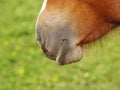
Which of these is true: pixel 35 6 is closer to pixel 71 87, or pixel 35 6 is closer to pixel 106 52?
pixel 106 52

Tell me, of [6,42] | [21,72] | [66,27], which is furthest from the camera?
[6,42]

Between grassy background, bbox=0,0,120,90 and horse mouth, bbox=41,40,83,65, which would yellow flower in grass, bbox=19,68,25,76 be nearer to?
grassy background, bbox=0,0,120,90

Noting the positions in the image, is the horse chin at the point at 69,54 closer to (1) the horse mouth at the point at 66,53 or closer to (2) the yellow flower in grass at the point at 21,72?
(1) the horse mouth at the point at 66,53

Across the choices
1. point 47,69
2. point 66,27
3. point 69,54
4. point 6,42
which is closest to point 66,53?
point 69,54

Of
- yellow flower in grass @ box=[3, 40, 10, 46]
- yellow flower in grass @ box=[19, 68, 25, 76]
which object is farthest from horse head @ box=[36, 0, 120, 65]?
yellow flower in grass @ box=[3, 40, 10, 46]

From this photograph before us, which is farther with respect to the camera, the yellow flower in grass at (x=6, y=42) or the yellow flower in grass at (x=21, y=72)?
the yellow flower in grass at (x=6, y=42)

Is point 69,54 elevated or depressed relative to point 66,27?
depressed

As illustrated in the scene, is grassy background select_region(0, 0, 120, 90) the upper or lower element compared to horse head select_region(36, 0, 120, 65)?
lower

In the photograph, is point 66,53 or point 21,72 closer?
point 66,53

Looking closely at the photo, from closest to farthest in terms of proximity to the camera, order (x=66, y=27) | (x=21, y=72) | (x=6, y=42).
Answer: (x=66, y=27)
(x=21, y=72)
(x=6, y=42)

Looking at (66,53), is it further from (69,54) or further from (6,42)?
(6,42)

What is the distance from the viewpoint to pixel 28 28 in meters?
5.25

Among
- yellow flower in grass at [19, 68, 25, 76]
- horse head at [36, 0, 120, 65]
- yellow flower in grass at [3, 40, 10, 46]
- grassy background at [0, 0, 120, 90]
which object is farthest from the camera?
yellow flower in grass at [3, 40, 10, 46]

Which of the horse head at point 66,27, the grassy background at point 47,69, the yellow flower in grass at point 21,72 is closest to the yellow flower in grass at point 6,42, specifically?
the grassy background at point 47,69
